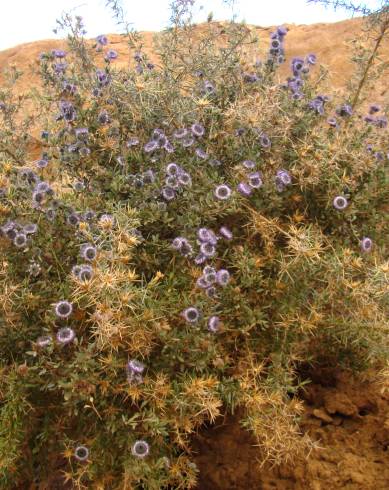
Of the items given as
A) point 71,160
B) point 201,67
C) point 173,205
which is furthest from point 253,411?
point 201,67

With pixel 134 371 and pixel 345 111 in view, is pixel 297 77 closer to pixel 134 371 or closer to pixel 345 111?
pixel 345 111

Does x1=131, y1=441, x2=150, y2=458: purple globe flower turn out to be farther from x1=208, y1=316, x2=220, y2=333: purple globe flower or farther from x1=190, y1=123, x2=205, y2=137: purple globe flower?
x1=190, y1=123, x2=205, y2=137: purple globe flower

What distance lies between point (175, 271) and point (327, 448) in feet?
3.52

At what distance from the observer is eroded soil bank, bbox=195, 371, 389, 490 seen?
108 inches

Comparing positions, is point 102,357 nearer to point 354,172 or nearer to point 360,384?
point 360,384

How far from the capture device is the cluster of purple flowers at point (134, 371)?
7.63 feet

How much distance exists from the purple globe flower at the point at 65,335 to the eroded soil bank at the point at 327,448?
0.83 m

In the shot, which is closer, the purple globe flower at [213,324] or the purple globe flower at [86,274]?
the purple globe flower at [86,274]

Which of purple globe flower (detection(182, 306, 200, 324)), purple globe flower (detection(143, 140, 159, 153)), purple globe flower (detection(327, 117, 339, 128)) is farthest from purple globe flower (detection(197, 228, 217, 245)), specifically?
purple globe flower (detection(327, 117, 339, 128))

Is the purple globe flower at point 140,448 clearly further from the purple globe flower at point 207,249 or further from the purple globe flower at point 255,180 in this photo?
the purple globe flower at point 255,180

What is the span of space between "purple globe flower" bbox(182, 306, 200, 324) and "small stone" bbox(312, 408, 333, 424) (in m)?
0.94

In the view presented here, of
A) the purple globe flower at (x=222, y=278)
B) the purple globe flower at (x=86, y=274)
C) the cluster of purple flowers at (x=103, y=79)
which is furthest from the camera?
the cluster of purple flowers at (x=103, y=79)

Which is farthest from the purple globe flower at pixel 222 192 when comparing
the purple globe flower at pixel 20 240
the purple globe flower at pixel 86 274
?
the purple globe flower at pixel 20 240

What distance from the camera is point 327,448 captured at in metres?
2.82
